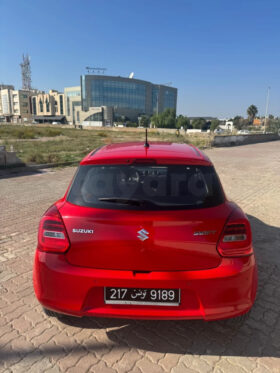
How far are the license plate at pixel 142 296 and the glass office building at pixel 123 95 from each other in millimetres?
118785

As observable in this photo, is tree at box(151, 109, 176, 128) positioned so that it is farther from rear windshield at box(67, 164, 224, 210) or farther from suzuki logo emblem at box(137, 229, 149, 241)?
suzuki logo emblem at box(137, 229, 149, 241)

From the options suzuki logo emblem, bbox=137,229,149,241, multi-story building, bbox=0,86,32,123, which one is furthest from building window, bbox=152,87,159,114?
suzuki logo emblem, bbox=137,229,149,241

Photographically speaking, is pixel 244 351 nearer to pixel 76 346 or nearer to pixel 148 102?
pixel 76 346

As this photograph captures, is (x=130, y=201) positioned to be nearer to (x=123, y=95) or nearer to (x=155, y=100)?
(x=123, y=95)

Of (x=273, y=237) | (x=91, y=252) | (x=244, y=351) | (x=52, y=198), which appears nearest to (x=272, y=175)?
Result: (x=273, y=237)

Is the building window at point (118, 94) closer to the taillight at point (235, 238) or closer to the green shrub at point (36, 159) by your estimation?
the green shrub at point (36, 159)

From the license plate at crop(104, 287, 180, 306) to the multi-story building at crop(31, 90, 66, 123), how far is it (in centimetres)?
13325

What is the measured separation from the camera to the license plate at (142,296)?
2078 mm

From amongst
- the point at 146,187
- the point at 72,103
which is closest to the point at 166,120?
the point at 72,103

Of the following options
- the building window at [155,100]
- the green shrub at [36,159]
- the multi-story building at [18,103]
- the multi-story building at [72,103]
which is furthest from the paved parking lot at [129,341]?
the multi-story building at [18,103]

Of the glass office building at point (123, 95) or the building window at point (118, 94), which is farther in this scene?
the building window at point (118, 94)

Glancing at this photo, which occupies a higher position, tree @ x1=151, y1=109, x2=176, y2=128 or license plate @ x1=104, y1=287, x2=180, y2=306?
tree @ x1=151, y1=109, x2=176, y2=128

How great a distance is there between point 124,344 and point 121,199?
1.29 metres

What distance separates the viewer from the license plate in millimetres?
2078
